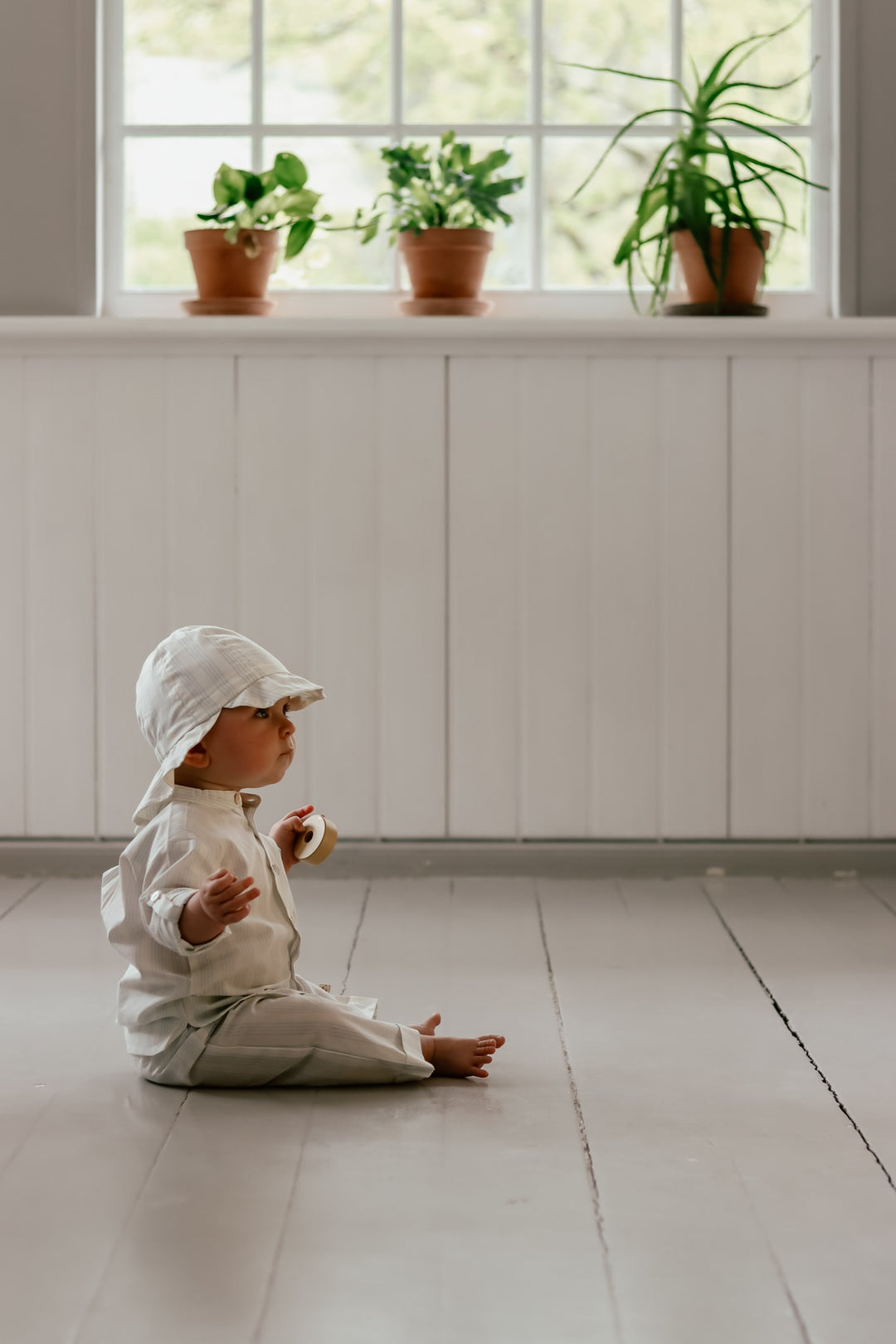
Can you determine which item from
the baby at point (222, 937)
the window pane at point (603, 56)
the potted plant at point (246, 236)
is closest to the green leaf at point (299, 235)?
the potted plant at point (246, 236)

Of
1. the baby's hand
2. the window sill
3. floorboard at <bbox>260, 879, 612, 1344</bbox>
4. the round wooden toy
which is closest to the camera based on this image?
floorboard at <bbox>260, 879, 612, 1344</bbox>

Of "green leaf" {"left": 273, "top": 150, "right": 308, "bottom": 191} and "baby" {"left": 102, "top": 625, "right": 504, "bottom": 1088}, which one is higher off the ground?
"green leaf" {"left": 273, "top": 150, "right": 308, "bottom": 191}

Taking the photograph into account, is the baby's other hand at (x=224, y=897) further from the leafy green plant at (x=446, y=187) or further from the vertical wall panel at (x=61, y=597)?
the leafy green plant at (x=446, y=187)

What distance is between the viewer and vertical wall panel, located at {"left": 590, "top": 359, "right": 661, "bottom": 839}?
2.43 m

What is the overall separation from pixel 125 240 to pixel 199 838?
59.8 inches

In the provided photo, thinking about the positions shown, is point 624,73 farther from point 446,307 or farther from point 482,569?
point 482,569

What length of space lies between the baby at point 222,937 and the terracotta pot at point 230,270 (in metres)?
1.10

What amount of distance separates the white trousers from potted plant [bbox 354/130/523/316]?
4.59 feet

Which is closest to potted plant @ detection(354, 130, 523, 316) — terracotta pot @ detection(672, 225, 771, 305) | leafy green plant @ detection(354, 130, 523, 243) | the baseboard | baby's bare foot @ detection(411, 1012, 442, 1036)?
leafy green plant @ detection(354, 130, 523, 243)

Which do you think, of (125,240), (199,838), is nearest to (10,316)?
(125,240)

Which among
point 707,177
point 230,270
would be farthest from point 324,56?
point 707,177

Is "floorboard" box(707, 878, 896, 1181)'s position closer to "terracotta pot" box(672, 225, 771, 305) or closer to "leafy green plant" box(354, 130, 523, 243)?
"terracotta pot" box(672, 225, 771, 305)

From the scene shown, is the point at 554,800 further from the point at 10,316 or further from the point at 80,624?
the point at 10,316

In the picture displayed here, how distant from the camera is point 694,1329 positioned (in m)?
0.96
